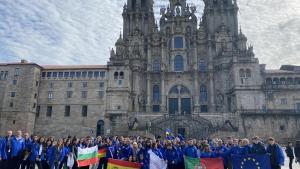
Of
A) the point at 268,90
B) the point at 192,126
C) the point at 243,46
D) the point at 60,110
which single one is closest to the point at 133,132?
the point at 192,126

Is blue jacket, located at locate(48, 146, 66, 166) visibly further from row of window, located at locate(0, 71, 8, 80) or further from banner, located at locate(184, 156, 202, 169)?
row of window, located at locate(0, 71, 8, 80)

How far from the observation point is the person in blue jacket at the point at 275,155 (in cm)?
1135

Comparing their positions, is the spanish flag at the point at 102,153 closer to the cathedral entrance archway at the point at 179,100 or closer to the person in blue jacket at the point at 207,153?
the person in blue jacket at the point at 207,153

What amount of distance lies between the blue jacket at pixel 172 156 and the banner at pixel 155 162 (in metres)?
0.50

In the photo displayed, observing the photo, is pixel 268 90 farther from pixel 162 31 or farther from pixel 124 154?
pixel 124 154

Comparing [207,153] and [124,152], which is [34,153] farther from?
[207,153]

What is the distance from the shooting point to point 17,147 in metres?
13.7

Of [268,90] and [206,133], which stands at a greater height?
[268,90]

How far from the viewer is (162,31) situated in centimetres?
5959

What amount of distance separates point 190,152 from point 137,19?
51435 millimetres

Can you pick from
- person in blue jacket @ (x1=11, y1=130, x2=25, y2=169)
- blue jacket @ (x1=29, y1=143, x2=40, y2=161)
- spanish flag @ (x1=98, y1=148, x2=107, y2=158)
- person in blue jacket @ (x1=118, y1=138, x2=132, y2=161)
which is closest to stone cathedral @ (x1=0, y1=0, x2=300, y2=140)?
spanish flag @ (x1=98, y1=148, x2=107, y2=158)

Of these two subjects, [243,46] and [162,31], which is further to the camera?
[162,31]

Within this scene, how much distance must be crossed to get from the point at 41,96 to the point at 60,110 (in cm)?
541

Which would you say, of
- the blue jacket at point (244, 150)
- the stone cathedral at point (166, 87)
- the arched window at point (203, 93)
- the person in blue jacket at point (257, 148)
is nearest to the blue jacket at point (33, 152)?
the blue jacket at point (244, 150)
